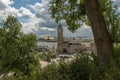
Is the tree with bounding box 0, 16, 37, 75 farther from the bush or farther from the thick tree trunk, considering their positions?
the bush

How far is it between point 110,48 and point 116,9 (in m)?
11.4

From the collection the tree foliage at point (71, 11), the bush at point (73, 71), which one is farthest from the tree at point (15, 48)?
the bush at point (73, 71)

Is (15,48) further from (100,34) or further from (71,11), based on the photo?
(100,34)

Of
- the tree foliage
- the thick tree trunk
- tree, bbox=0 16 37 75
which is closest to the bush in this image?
the thick tree trunk

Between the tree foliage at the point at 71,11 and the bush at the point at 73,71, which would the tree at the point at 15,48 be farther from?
the bush at the point at 73,71

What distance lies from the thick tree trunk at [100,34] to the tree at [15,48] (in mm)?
26869

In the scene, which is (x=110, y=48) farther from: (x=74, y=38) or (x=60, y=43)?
(x=74, y=38)

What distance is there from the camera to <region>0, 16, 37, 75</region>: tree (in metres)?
40.1

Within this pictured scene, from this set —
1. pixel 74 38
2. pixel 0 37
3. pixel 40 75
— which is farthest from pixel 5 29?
pixel 74 38

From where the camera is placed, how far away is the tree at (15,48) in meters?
40.1

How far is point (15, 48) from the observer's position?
139 ft

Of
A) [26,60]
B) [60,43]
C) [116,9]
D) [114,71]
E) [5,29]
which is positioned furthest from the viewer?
[60,43]

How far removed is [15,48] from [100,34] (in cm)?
3082

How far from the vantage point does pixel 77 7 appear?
18.2 meters
